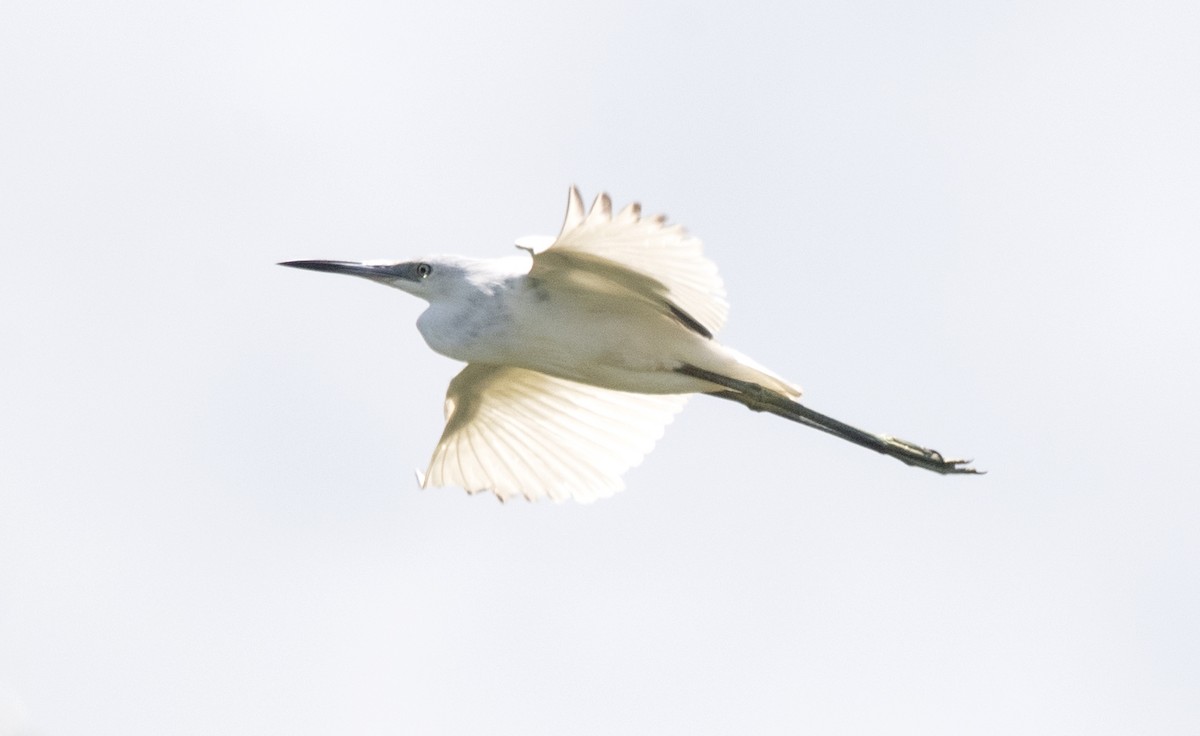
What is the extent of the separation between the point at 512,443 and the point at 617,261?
2.78m

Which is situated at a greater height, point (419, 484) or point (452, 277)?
point (452, 277)

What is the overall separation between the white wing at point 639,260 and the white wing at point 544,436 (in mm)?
1698

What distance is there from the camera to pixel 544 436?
1452 centimetres

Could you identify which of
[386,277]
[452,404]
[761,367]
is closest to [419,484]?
[452,404]

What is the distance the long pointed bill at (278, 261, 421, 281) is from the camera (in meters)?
13.2

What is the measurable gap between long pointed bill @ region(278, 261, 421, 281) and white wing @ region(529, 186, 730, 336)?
1.11 metres

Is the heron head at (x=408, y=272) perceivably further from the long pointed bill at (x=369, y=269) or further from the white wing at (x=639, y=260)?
the white wing at (x=639, y=260)

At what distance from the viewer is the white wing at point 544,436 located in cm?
1438

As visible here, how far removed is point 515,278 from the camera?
12547 millimetres

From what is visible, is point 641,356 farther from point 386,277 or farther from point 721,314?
point 386,277

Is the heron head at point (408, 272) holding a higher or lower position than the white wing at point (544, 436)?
higher

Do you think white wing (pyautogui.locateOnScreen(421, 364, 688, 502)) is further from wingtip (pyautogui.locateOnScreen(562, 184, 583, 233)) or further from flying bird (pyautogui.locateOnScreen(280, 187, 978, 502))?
wingtip (pyautogui.locateOnScreen(562, 184, 583, 233))

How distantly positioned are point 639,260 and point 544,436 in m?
2.79

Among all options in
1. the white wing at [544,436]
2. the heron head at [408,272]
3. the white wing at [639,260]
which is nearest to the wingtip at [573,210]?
the white wing at [639,260]
